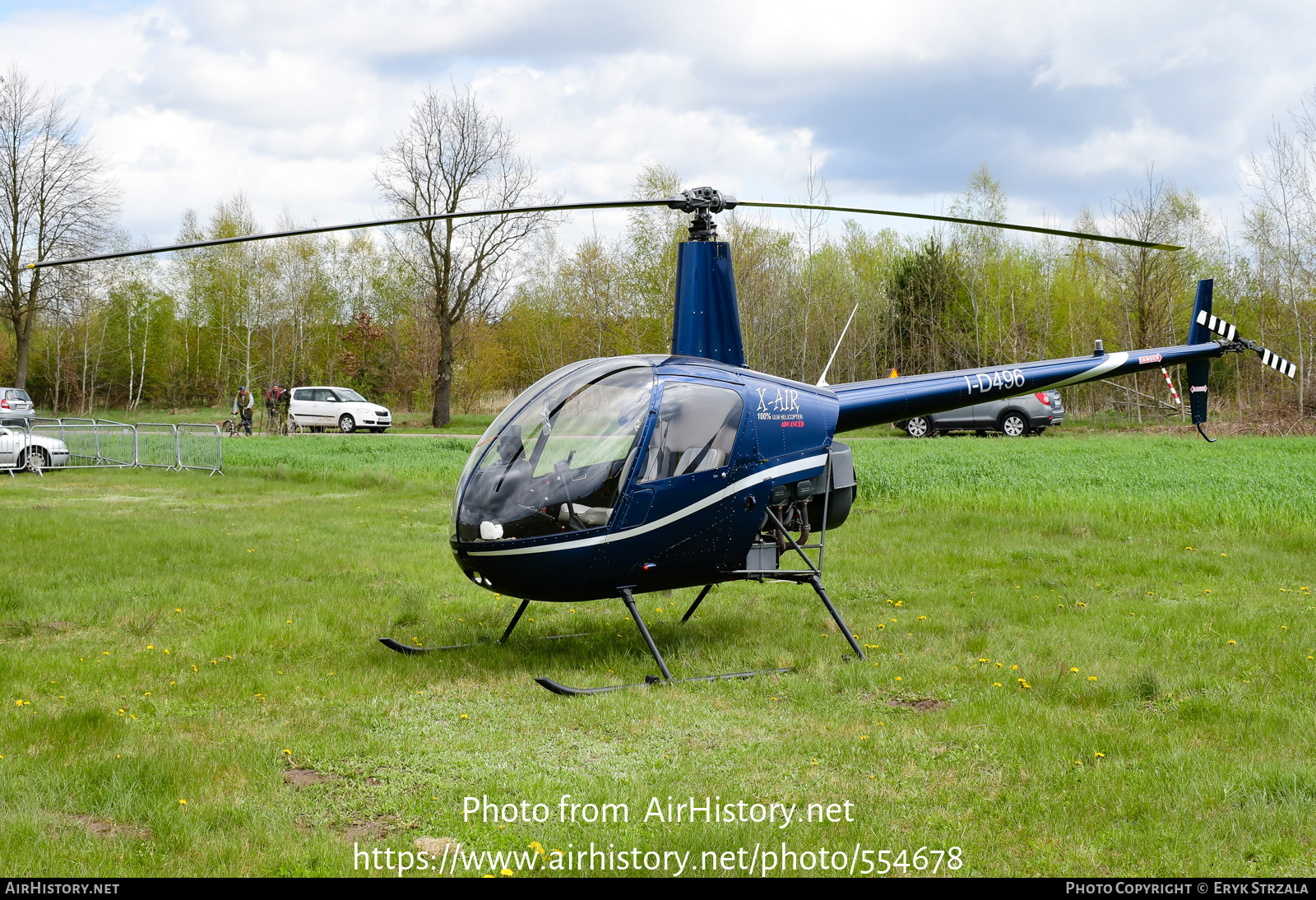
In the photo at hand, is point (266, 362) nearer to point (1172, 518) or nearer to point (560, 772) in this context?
point (1172, 518)

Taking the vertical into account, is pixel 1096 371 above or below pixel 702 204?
below

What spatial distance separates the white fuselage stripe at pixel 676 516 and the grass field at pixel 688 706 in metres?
0.84

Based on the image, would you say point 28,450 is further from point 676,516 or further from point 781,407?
point 781,407

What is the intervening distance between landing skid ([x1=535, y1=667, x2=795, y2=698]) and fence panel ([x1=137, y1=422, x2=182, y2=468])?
17.1 m

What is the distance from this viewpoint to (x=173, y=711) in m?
5.25

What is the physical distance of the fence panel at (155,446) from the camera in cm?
1991

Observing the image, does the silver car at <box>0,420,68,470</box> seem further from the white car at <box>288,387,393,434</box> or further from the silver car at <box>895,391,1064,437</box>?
the silver car at <box>895,391,1064,437</box>

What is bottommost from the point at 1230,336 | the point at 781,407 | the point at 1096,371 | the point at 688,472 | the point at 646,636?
the point at 646,636

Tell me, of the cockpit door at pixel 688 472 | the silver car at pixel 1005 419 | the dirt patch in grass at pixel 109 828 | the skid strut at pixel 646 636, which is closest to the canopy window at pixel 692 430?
the cockpit door at pixel 688 472

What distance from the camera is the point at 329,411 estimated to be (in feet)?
111

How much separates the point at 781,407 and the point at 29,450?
740 inches

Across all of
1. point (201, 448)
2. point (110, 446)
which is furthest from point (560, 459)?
point (110, 446)

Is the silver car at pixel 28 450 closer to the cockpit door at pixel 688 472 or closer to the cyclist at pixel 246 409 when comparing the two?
the cyclist at pixel 246 409
